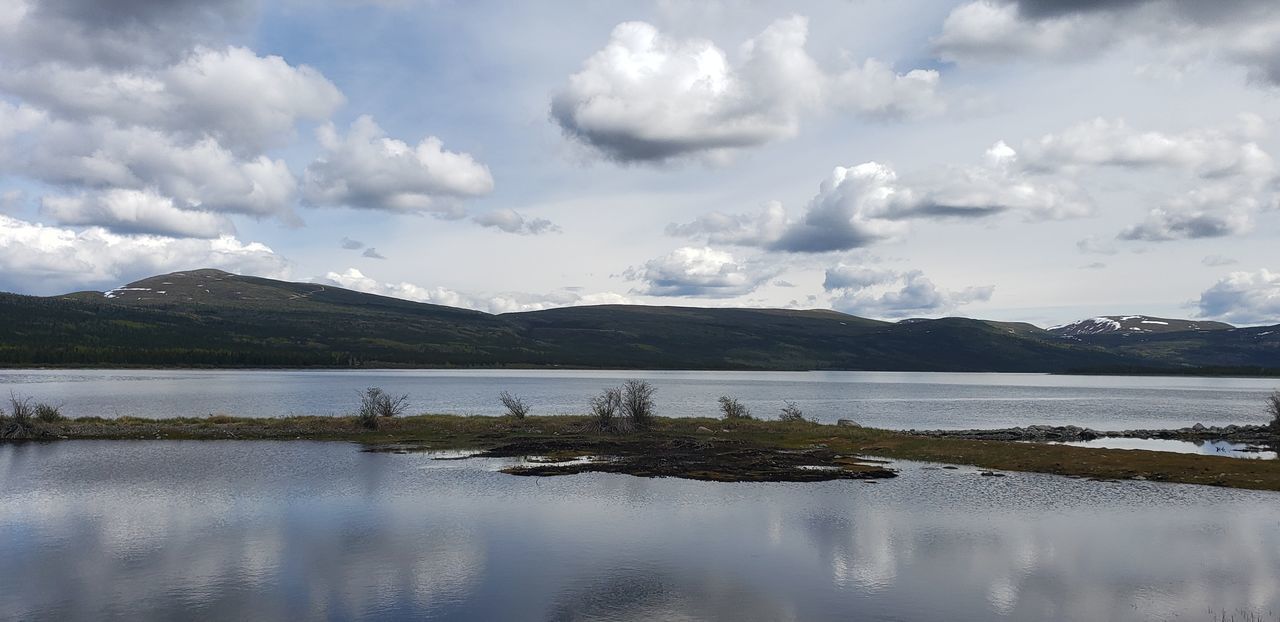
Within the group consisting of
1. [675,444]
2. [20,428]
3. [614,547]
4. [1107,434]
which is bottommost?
[1107,434]

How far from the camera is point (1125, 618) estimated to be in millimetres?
21688

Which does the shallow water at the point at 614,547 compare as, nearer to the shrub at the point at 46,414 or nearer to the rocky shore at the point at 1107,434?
the shrub at the point at 46,414

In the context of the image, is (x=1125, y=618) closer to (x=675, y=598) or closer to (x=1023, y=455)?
(x=675, y=598)

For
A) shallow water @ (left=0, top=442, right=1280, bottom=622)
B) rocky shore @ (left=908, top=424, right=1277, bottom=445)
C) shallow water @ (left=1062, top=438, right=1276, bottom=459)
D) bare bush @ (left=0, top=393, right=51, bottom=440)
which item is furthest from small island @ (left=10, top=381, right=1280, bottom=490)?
shallow water @ (left=1062, top=438, right=1276, bottom=459)

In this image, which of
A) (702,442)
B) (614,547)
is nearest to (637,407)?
(702,442)

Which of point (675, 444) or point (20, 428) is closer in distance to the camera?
point (20, 428)

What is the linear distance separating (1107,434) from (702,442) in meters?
48.0

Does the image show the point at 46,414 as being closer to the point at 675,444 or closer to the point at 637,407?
the point at 637,407

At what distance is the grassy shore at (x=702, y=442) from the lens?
49688mm

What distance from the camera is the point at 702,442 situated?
63250mm

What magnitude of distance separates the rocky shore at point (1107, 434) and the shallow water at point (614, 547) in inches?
1276

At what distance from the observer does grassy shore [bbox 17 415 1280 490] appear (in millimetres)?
49688

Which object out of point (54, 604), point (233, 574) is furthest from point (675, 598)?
point (54, 604)

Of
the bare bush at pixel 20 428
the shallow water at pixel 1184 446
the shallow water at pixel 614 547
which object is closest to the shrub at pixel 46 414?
the bare bush at pixel 20 428
